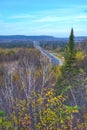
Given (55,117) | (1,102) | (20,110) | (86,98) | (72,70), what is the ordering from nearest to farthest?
(55,117) < (20,110) < (86,98) < (1,102) < (72,70)

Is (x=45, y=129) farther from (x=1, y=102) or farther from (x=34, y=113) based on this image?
(x=1, y=102)

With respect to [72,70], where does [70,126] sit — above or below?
above

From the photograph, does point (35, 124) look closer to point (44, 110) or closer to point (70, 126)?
point (44, 110)

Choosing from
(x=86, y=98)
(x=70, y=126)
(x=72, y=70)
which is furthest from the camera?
(x=72, y=70)

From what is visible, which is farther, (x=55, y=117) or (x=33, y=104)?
(x=33, y=104)

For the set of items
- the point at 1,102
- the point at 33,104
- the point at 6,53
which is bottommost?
the point at 6,53

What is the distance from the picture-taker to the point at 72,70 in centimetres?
3581

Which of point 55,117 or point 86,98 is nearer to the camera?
point 55,117

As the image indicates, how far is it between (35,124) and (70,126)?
0.98 meters

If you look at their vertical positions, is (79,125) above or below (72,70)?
above

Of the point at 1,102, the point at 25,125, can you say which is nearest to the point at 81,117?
the point at 25,125

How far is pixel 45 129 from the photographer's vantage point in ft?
19.6

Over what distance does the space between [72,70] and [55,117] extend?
30.1 metres

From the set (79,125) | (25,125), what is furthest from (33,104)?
(79,125)
